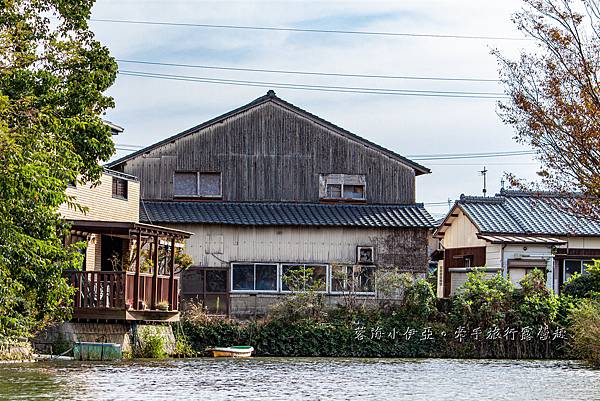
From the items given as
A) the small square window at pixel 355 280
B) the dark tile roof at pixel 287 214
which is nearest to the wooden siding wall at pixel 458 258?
the dark tile roof at pixel 287 214

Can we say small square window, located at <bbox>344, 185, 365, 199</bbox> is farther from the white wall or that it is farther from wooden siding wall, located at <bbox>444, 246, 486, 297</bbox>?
wooden siding wall, located at <bbox>444, 246, 486, 297</bbox>

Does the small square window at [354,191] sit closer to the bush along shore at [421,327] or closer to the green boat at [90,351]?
the bush along shore at [421,327]

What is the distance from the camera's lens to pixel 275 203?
4762cm

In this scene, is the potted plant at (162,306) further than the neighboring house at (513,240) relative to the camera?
No

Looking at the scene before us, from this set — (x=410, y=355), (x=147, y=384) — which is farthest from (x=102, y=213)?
(x=147, y=384)

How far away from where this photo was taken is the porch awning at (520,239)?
4725 centimetres

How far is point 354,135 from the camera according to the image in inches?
1895

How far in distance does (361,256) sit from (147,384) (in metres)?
22.0

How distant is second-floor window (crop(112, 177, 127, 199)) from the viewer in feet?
132

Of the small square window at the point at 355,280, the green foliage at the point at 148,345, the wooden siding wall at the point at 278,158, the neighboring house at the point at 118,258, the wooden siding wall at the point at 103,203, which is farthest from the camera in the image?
the wooden siding wall at the point at 278,158

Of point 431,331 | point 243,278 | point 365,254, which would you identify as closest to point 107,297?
point 243,278

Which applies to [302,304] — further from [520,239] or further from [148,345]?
[520,239]

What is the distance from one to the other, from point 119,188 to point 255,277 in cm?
767

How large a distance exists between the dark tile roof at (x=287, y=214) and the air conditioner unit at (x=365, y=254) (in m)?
1.00
